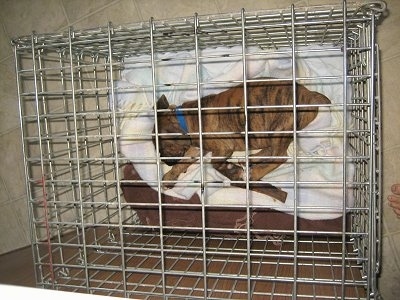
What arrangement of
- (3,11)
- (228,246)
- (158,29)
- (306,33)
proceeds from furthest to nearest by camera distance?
(3,11) → (228,246) → (306,33) → (158,29)

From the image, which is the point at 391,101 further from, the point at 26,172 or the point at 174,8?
the point at 26,172

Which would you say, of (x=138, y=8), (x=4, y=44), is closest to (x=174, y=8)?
(x=138, y=8)

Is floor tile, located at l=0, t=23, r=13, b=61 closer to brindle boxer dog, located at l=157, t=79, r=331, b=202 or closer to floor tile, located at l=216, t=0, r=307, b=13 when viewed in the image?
brindle boxer dog, located at l=157, t=79, r=331, b=202

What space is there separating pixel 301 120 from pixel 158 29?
53 centimetres

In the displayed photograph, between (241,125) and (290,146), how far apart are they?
0.54ft

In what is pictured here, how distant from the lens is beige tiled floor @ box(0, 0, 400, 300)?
1.08m

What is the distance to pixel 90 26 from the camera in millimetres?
1270

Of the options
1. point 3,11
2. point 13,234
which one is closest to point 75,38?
point 3,11

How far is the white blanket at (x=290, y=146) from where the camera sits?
1.02 metres

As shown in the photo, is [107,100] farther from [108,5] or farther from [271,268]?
[271,268]

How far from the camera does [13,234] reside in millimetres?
1423

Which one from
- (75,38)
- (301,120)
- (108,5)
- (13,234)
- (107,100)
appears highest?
(108,5)

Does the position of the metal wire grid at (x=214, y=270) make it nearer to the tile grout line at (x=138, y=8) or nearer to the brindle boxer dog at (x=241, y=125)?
the brindle boxer dog at (x=241, y=125)

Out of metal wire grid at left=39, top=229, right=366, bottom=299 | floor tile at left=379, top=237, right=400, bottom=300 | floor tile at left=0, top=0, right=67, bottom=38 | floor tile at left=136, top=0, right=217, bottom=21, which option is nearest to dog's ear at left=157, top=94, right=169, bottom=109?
floor tile at left=136, top=0, right=217, bottom=21
